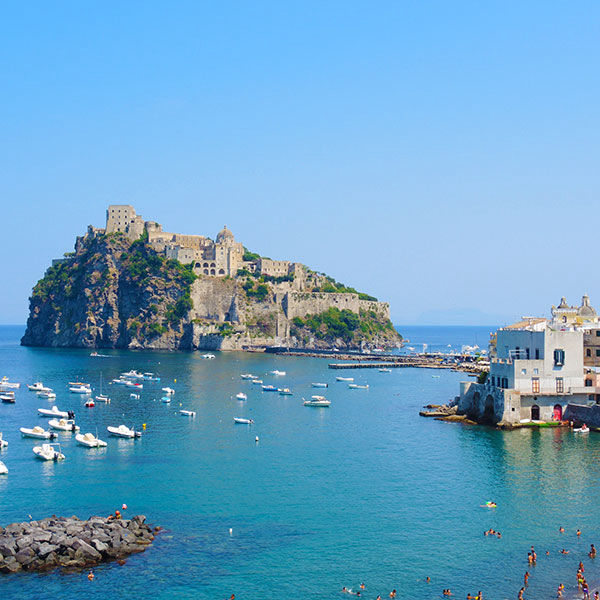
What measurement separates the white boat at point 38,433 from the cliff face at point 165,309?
99.3 meters

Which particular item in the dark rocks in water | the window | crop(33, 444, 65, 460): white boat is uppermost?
the window

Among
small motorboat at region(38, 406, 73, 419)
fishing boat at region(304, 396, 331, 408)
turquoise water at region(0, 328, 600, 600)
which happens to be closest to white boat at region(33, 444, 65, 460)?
turquoise water at region(0, 328, 600, 600)

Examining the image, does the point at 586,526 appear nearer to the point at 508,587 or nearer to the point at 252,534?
the point at 508,587

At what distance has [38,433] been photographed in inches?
2051

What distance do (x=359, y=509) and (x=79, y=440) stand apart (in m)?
23.3

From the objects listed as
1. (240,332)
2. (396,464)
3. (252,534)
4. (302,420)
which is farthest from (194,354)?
(252,534)

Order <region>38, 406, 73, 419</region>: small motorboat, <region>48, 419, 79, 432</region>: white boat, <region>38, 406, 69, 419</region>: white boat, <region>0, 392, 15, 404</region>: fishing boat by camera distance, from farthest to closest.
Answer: <region>0, 392, 15, 404</region>: fishing boat, <region>38, 406, 69, 419</region>: white boat, <region>38, 406, 73, 419</region>: small motorboat, <region>48, 419, 79, 432</region>: white boat

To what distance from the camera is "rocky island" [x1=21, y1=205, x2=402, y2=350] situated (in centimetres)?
15525

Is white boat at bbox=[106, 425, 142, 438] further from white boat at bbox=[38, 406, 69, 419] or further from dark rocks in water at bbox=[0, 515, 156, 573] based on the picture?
dark rocks in water at bbox=[0, 515, 156, 573]

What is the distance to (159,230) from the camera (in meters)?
172

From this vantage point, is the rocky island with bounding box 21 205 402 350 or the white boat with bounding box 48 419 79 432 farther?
the rocky island with bounding box 21 205 402 350

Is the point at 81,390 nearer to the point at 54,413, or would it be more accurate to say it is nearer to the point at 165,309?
the point at 54,413

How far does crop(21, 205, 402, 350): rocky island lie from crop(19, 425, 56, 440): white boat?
99.5 metres

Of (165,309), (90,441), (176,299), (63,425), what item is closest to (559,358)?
(90,441)
